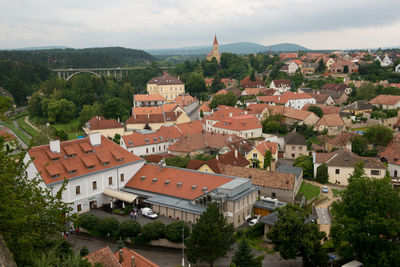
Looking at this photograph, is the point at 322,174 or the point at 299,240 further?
the point at 322,174

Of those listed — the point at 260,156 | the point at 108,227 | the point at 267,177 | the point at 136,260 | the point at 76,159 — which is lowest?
the point at 108,227

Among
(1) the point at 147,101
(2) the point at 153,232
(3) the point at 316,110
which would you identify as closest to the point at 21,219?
Answer: (2) the point at 153,232

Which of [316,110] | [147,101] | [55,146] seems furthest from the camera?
[147,101]

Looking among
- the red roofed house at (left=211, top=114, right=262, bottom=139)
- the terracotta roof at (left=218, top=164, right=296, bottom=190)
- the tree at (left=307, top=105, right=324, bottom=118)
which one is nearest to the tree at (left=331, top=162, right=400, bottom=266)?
the terracotta roof at (left=218, top=164, right=296, bottom=190)

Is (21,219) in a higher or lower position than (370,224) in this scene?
higher

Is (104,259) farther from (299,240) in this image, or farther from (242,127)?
(242,127)

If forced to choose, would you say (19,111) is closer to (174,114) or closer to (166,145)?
(174,114)
